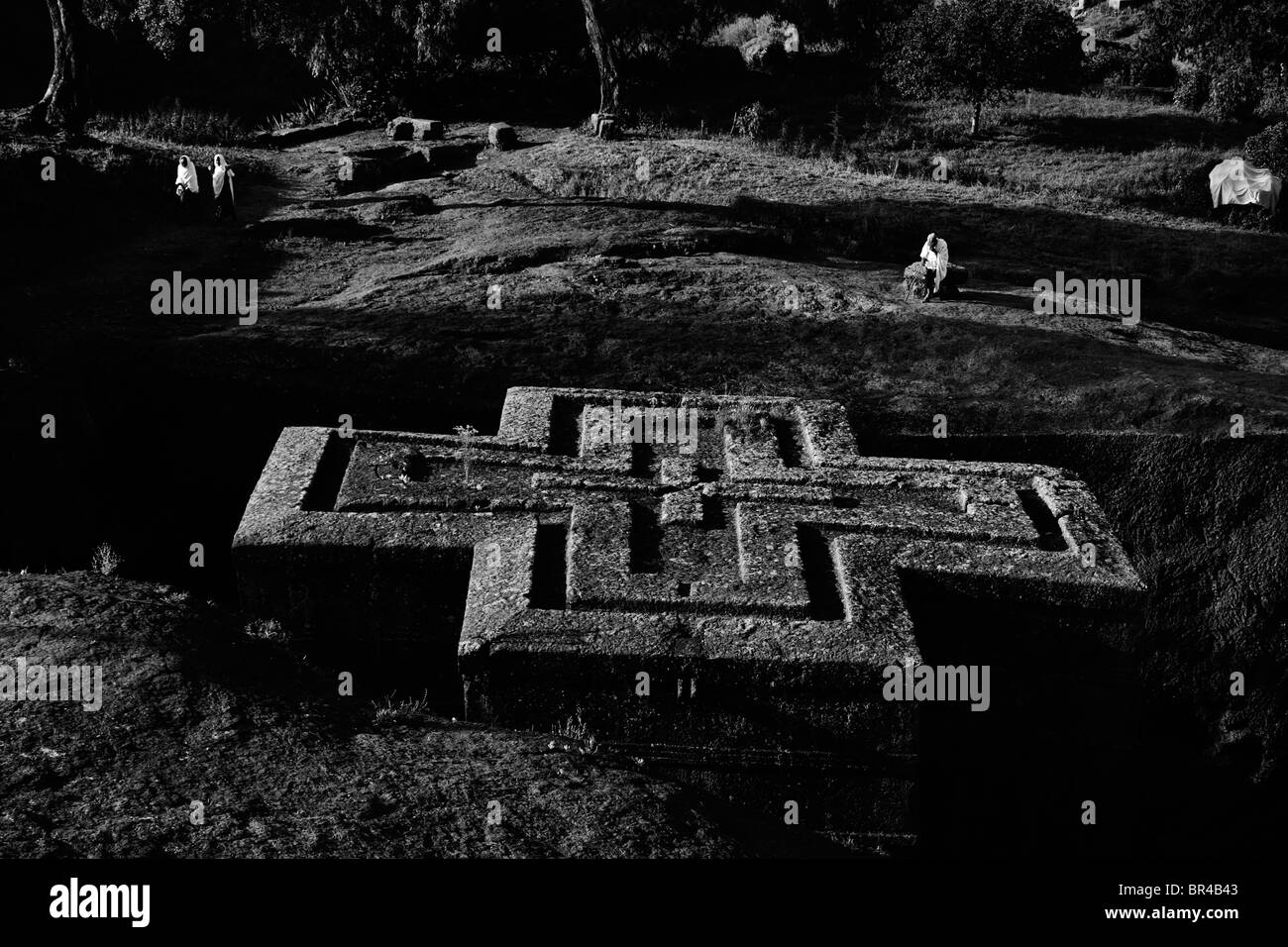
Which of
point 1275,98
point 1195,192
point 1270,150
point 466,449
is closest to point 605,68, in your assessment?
point 1195,192

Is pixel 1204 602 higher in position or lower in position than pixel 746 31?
lower

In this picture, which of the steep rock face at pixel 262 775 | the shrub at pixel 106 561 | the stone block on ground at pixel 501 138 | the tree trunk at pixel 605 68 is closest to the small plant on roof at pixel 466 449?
the steep rock face at pixel 262 775

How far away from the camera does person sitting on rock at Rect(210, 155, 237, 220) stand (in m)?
17.5

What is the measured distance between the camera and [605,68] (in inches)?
1008

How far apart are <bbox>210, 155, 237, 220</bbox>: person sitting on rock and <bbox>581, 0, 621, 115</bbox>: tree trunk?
9.30 metres

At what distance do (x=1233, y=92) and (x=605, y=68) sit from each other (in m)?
12.3

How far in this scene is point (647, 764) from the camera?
23.5ft

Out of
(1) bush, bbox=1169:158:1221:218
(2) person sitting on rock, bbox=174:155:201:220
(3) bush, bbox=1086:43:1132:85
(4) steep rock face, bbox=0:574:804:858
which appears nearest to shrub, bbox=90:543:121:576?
(4) steep rock face, bbox=0:574:804:858

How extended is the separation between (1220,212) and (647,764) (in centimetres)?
2007

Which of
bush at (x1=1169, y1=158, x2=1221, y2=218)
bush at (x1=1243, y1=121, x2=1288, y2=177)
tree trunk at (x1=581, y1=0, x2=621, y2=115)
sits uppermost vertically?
tree trunk at (x1=581, y1=0, x2=621, y2=115)

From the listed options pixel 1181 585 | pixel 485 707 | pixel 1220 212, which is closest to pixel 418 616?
pixel 485 707

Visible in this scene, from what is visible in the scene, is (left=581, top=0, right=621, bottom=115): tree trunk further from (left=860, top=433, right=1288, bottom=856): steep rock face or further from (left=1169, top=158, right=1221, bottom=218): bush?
(left=860, top=433, right=1288, bottom=856): steep rock face

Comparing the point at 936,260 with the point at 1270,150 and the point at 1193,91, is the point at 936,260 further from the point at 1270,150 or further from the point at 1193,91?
the point at 1193,91

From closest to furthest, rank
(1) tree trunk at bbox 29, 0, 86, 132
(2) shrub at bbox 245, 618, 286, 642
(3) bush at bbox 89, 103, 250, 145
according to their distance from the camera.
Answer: (2) shrub at bbox 245, 618, 286, 642 < (1) tree trunk at bbox 29, 0, 86, 132 < (3) bush at bbox 89, 103, 250, 145
